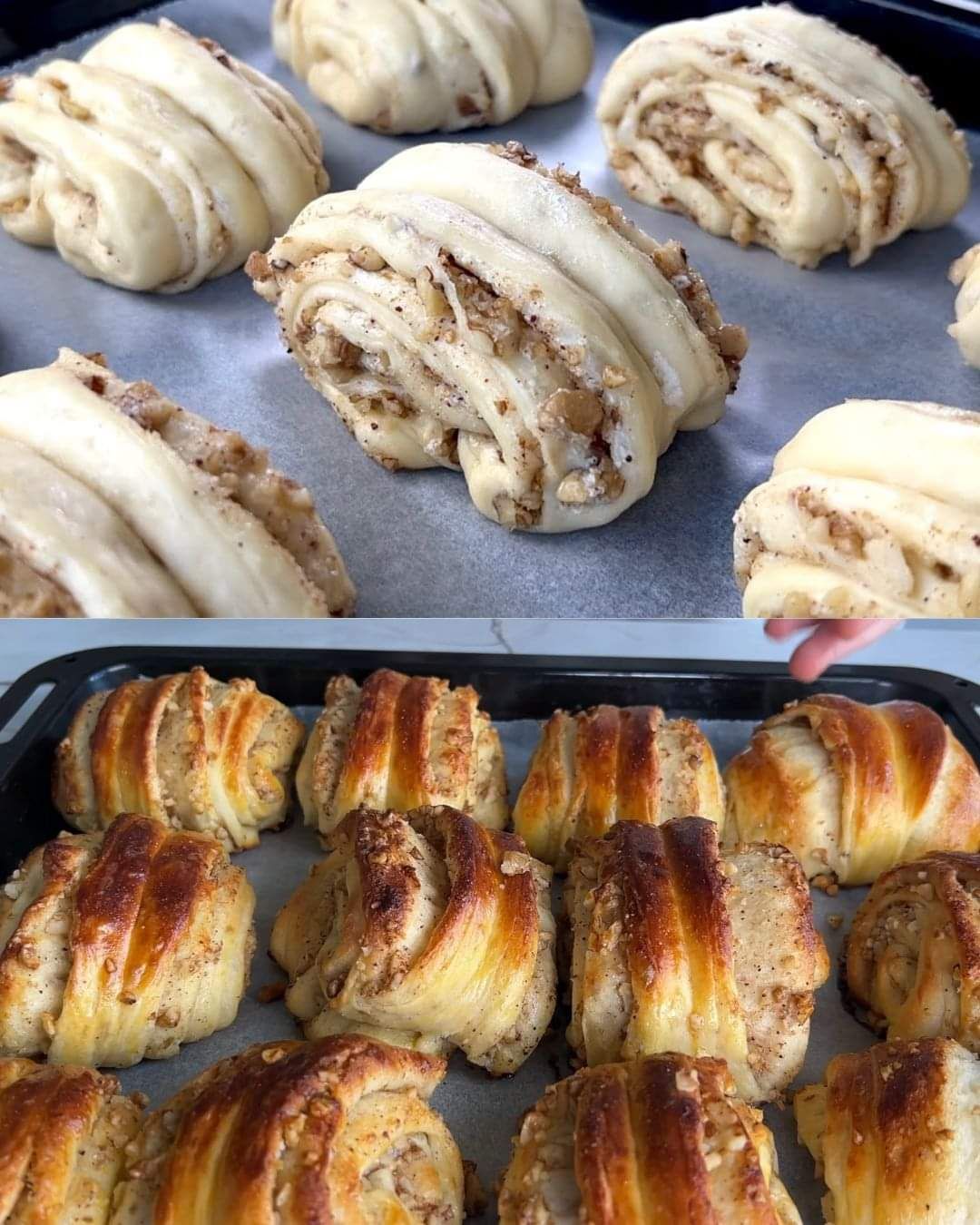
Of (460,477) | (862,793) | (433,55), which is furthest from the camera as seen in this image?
(433,55)

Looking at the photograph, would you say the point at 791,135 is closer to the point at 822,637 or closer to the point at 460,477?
the point at 460,477

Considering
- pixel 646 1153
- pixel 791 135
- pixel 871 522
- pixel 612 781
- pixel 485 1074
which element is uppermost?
pixel 791 135

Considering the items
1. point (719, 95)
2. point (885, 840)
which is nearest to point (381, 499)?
point (885, 840)

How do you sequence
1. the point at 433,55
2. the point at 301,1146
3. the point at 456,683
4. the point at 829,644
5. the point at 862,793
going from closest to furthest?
the point at 301,1146, the point at 862,793, the point at 829,644, the point at 456,683, the point at 433,55

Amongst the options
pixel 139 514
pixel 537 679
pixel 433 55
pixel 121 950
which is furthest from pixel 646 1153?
pixel 433 55

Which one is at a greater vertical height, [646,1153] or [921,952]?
[646,1153]

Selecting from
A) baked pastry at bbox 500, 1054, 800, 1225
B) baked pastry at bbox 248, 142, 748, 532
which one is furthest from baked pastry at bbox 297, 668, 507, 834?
baked pastry at bbox 500, 1054, 800, 1225

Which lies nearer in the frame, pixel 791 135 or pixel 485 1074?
pixel 485 1074
